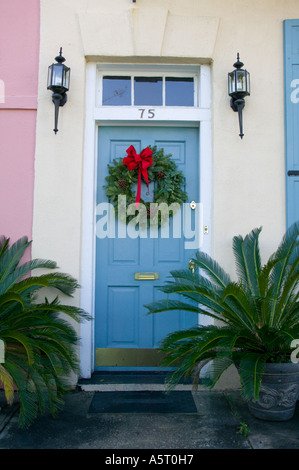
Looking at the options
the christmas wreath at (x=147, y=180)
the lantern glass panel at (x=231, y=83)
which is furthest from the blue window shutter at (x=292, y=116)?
the christmas wreath at (x=147, y=180)

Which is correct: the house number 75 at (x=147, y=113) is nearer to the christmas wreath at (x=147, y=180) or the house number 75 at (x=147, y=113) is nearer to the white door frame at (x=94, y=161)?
the white door frame at (x=94, y=161)

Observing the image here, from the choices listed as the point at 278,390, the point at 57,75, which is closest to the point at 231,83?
the point at 57,75

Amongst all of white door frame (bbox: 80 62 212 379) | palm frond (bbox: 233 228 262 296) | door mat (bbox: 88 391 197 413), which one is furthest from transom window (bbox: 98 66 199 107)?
door mat (bbox: 88 391 197 413)

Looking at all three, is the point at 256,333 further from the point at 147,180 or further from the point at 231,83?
the point at 231,83

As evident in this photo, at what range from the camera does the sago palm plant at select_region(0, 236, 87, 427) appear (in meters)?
2.99

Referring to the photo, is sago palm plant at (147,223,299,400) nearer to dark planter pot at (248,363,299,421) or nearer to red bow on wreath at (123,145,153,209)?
dark planter pot at (248,363,299,421)

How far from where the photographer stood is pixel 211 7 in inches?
160

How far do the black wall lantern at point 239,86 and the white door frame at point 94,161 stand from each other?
283mm
